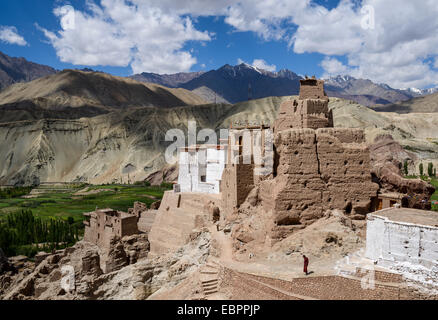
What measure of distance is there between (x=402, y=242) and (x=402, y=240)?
0.07 meters

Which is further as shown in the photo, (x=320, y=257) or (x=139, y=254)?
(x=139, y=254)

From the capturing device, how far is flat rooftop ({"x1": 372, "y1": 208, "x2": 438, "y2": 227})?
13227 millimetres

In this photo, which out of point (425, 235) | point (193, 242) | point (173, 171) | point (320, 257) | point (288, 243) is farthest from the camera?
point (173, 171)

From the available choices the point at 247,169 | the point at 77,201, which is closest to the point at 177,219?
the point at 247,169

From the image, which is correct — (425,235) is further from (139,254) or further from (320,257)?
(139,254)

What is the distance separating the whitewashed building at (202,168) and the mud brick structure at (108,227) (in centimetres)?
574

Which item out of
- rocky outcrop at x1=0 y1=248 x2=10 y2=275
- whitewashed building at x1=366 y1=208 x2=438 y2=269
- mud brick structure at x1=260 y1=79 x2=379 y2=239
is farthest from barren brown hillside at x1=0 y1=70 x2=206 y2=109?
whitewashed building at x1=366 y1=208 x2=438 y2=269

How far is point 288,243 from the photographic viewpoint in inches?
623

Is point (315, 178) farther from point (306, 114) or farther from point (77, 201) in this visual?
point (77, 201)

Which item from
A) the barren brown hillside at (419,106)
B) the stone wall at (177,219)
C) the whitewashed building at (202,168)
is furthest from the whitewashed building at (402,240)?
the barren brown hillside at (419,106)

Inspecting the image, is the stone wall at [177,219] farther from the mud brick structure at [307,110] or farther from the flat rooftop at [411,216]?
the flat rooftop at [411,216]

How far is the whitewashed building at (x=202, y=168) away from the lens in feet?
102
